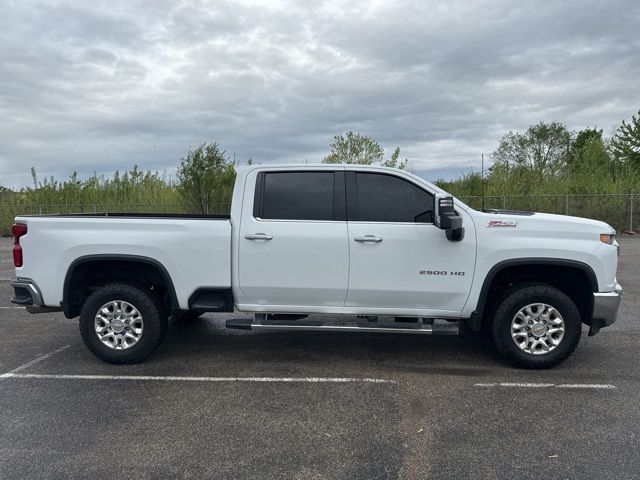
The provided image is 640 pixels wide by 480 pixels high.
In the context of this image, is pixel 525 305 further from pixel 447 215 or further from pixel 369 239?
pixel 369 239

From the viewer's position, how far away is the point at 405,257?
4.83 metres

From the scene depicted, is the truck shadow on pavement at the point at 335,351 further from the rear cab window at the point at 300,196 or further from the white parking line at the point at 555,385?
the rear cab window at the point at 300,196

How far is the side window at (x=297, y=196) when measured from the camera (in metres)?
5.02

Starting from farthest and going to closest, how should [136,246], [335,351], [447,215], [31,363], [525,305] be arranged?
1. [335,351]
2. [31,363]
3. [136,246]
4. [525,305]
5. [447,215]

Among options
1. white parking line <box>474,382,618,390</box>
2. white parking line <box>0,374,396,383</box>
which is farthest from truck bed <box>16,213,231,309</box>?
white parking line <box>474,382,618,390</box>

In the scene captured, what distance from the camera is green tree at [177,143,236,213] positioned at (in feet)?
73.7

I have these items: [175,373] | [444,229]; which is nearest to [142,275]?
[175,373]

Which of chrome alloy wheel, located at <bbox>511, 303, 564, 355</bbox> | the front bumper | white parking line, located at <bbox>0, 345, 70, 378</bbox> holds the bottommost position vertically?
white parking line, located at <bbox>0, 345, 70, 378</bbox>

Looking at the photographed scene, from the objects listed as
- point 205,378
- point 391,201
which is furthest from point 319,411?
point 391,201

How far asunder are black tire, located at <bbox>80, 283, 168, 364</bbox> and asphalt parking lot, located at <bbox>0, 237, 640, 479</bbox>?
159mm

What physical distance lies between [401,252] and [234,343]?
2.47 metres

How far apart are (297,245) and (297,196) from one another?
1.78 feet

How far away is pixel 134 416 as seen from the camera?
13.0ft

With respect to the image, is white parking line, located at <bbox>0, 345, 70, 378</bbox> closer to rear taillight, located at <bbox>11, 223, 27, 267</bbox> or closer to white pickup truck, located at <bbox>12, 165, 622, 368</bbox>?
white pickup truck, located at <bbox>12, 165, 622, 368</bbox>
